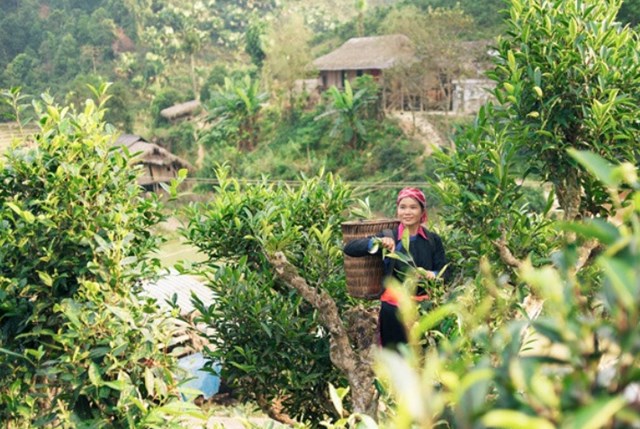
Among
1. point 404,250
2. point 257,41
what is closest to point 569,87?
point 404,250

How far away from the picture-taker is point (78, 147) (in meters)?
2.66

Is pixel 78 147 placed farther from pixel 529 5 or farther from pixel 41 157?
pixel 529 5

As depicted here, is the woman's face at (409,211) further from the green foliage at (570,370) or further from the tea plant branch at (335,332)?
the green foliage at (570,370)

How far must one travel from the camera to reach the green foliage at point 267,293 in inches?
128

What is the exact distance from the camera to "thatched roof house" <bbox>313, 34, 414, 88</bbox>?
74.9ft

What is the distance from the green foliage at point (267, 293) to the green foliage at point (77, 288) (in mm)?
563

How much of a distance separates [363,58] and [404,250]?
2185 centimetres

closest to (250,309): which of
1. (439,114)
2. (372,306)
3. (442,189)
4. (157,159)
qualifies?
(372,306)

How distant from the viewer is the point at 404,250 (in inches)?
117

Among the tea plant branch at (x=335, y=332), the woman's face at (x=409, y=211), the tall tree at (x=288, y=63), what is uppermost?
the woman's face at (x=409, y=211)

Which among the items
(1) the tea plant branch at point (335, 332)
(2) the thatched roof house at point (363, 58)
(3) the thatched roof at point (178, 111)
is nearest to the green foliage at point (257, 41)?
(2) the thatched roof house at point (363, 58)

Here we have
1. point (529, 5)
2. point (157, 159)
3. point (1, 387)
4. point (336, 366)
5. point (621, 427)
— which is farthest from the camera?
point (157, 159)

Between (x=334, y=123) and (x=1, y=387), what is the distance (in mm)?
19823

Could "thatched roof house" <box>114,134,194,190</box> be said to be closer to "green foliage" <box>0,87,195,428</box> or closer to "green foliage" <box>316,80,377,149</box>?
"green foliage" <box>316,80,377,149</box>
